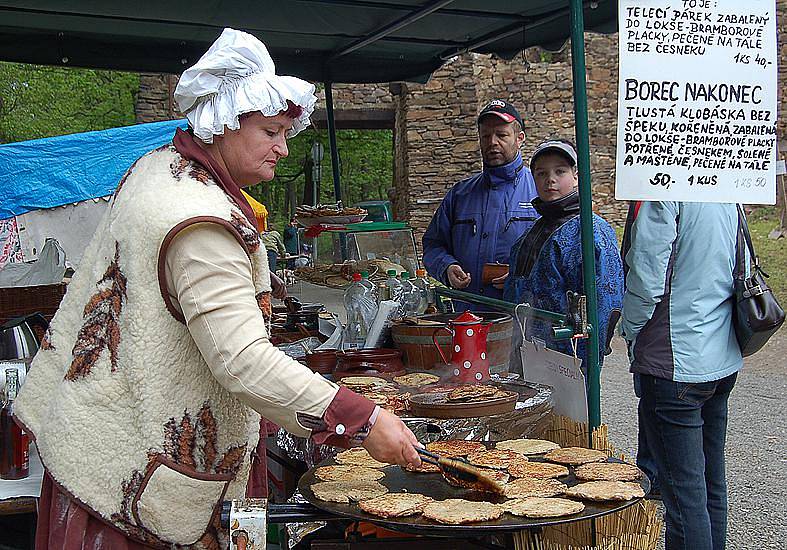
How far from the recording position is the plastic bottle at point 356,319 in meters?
3.68

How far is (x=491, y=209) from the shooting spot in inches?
183

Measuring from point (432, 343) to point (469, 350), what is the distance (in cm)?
19

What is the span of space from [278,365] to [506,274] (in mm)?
2760

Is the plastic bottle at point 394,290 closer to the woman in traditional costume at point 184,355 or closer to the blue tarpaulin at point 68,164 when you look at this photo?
the woman in traditional costume at point 184,355

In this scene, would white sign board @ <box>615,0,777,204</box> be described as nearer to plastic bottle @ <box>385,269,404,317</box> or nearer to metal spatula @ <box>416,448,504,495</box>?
metal spatula @ <box>416,448,504,495</box>

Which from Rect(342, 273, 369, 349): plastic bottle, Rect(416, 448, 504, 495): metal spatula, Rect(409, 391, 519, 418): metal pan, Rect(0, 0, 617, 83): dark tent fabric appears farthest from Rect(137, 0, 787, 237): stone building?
Rect(416, 448, 504, 495): metal spatula

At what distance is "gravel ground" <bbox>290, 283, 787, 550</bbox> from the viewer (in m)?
4.71

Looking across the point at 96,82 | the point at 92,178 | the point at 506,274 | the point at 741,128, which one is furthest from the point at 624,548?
the point at 96,82

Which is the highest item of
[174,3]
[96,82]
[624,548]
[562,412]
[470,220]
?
[96,82]

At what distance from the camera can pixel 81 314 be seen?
1.82 metres

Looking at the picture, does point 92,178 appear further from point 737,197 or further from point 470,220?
point 737,197

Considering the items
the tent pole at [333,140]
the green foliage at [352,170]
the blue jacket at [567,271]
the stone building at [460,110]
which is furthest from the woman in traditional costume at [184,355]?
the green foliage at [352,170]

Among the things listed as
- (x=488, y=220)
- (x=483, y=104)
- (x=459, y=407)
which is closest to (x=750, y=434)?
(x=488, y=220)

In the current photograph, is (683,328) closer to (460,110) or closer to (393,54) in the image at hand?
(393,54)
